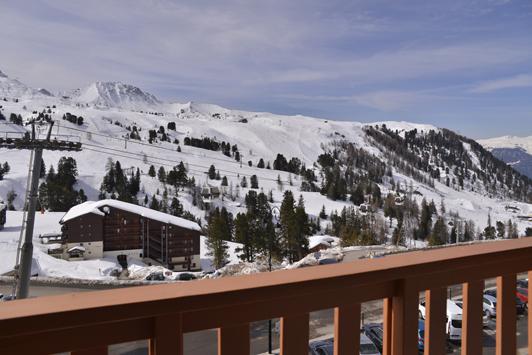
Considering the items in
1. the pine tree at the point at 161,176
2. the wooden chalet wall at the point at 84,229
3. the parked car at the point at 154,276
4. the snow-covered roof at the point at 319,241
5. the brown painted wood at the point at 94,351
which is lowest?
the snow-covered roof at the point at 319,241

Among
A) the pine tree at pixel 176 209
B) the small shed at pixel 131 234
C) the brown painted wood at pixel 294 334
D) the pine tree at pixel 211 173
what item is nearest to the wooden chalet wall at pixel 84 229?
the small shed at pixel 131 234

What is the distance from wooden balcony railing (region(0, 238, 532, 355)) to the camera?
2.50ft

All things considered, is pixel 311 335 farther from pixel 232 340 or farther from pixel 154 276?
pixel 154 276

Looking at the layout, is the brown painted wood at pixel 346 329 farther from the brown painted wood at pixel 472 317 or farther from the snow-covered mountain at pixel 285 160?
the snow-covered mountain at pixel 285 160

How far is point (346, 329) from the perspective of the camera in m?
1.09

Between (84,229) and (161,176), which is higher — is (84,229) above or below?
below

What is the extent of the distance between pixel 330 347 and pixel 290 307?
0.37 metres

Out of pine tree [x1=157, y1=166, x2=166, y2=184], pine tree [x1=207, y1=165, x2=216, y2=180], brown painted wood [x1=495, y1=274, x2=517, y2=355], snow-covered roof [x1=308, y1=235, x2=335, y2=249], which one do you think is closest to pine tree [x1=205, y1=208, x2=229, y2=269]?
snow-covered roof [x1=308, y1=235, x2=335, y2=249]

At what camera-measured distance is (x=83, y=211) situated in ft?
116

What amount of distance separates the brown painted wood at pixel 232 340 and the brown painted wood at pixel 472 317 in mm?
744

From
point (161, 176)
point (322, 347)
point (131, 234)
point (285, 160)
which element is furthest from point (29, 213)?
point (285, 160)

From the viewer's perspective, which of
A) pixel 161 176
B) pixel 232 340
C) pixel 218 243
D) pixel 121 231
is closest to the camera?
pixel 232 340

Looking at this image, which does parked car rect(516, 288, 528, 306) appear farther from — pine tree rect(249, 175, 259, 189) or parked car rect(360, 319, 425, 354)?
pine tree rect(249, 175, 259, 189)

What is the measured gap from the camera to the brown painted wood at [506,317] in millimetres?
1415
